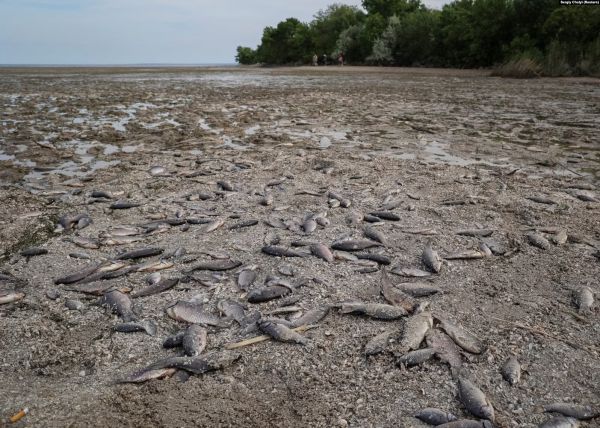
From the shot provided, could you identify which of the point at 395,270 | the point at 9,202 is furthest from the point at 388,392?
the point at 9,202

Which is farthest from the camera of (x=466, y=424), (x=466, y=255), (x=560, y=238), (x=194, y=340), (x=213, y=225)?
(x=213, y=225)

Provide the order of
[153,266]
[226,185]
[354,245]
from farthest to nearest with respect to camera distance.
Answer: [226,185] < [354,245] < [153,266]

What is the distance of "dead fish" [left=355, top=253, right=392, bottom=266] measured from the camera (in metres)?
3.91

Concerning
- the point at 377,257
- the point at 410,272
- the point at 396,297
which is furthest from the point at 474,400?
the point at 377,257

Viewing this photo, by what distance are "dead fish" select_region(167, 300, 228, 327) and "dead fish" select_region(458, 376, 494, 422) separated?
153 centimetres

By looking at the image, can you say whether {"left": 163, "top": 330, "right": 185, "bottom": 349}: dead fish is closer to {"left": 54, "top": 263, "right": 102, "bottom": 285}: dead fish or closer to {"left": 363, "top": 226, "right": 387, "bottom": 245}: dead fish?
{"left": 54, "top": 263, "right": 102, "bottom": 285}: dead fish

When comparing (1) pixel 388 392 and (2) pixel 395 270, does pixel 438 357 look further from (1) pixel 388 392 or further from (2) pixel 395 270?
(2) pixel 395 270

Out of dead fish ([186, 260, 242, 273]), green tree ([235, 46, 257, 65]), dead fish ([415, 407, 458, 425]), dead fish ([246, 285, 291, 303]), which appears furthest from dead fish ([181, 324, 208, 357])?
green tree ([235, 46, 257, 65])

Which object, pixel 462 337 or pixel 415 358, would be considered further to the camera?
pixel 462 337

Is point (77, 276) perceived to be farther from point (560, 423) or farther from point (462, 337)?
point (560, 423)

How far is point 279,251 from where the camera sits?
159 inches

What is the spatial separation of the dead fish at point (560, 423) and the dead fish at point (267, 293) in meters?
1.83

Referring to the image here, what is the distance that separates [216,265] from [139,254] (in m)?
0.76

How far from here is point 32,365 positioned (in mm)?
2676
